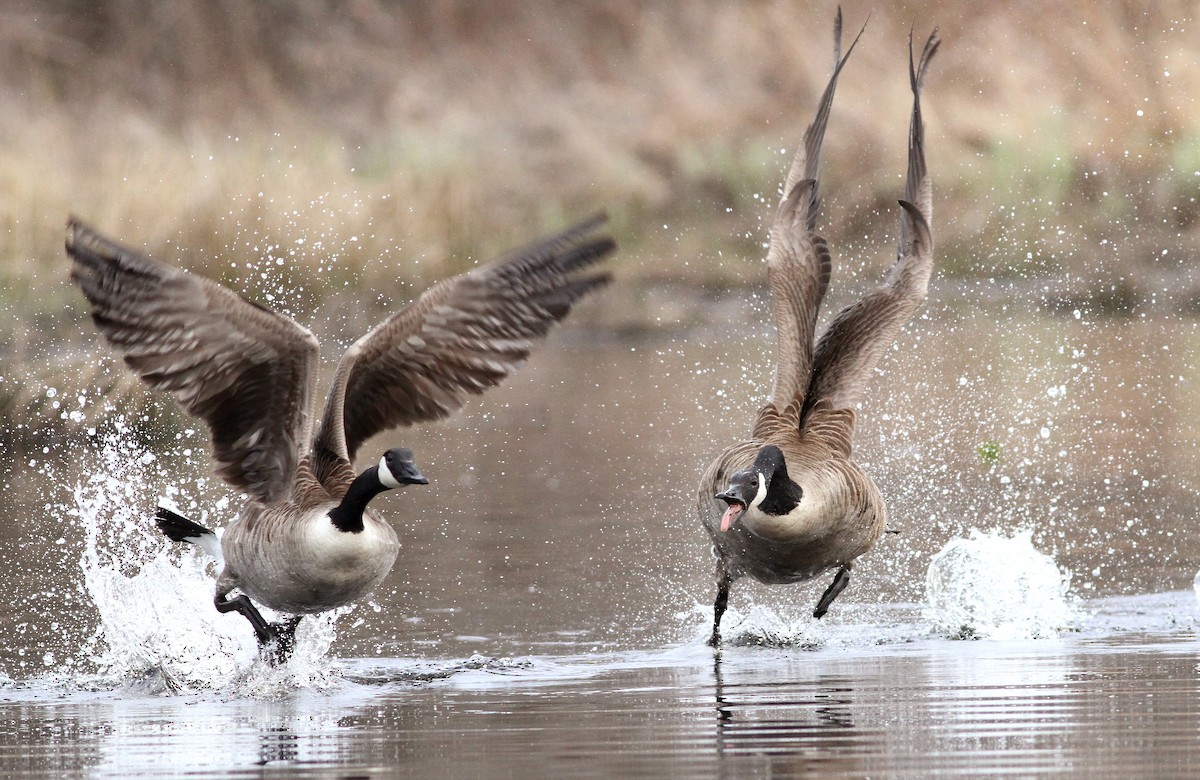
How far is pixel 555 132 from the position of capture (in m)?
32.4

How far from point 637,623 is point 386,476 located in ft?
6.74

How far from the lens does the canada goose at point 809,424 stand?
959 centimetres

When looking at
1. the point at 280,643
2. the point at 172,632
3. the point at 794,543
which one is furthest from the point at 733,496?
the point at 172,632

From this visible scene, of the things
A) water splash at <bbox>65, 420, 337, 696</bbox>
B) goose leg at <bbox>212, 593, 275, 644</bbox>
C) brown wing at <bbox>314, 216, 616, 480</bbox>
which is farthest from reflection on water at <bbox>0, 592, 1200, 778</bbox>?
brown wing at <bbox>314, 216, 616, 480</bbox>

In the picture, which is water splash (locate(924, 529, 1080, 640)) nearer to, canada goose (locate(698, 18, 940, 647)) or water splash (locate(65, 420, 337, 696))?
canada goose (locate(698, 18, 940, 647))

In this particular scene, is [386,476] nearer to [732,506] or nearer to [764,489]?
[732,506]

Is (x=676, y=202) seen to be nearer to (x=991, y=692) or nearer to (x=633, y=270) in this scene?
(x=633, y=270)

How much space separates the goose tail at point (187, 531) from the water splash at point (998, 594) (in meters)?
3.89

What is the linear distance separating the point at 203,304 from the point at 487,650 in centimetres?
222

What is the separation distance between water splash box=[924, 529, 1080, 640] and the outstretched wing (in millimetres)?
1309

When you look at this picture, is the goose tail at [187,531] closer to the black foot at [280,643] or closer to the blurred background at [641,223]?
the black foot at [280,643]

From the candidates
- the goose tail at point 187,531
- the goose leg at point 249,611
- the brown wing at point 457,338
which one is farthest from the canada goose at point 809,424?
the goose tail at point 187,531

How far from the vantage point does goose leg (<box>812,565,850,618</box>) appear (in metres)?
10.5

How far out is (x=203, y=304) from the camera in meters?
9.38
